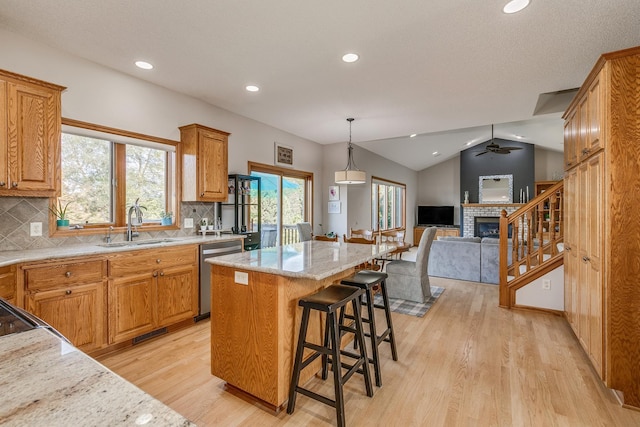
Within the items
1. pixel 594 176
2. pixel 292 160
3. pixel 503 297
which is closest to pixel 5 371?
pixel 594 176

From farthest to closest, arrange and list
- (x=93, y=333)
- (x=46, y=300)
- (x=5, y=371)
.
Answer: (x=93, y=333), (x=46, y=300), (x=5, y=371)

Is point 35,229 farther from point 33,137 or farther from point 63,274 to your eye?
point 33,137

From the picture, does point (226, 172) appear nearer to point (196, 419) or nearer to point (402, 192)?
point (196, 419)

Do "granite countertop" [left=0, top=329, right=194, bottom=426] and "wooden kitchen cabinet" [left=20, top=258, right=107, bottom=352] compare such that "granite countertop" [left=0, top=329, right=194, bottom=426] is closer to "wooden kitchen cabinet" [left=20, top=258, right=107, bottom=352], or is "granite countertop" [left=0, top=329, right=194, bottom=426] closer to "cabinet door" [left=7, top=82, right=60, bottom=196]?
"wooden kitchen cabinet" [left=20, top=258, right=107, bottom=352]

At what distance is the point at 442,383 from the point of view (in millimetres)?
2318

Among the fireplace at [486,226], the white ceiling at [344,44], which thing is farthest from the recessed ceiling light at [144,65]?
the fireplace at [486,226]

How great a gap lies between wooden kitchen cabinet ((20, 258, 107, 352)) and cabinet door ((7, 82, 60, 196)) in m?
0.63

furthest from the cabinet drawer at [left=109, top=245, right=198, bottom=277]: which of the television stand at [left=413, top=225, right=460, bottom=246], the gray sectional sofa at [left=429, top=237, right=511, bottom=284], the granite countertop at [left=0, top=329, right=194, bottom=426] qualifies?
the television stand at [left=413, top=225, right=460, bottom=246]

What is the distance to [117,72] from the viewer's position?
3.16 metres

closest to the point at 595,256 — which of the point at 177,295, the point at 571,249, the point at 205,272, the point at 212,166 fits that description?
the point at 571,249

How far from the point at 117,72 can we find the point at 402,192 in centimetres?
874

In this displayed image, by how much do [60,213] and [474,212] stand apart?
9.58 m

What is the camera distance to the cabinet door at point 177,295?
3.07 meters

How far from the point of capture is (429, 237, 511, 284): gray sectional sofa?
5.16 m
